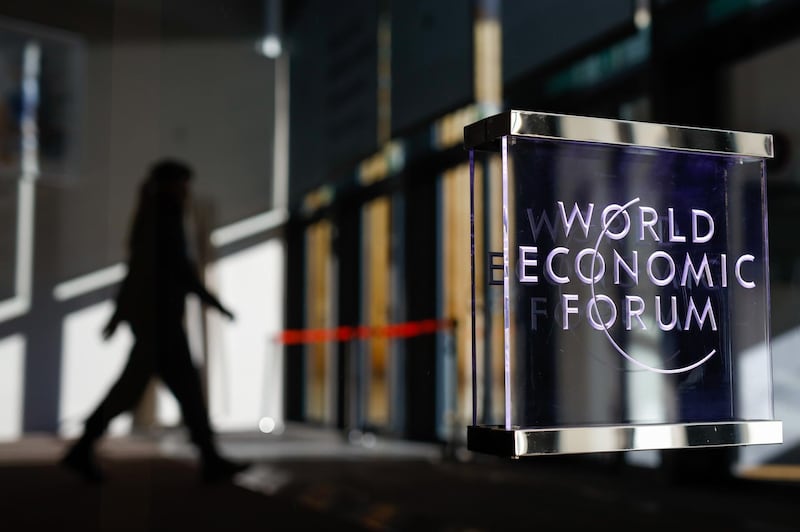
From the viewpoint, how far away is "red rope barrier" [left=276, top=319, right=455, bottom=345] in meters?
2.67

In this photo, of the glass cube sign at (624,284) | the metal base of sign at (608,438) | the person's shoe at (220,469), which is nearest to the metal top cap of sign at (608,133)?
the glass cube sign at (624,284)

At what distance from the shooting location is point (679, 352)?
1.75 meters

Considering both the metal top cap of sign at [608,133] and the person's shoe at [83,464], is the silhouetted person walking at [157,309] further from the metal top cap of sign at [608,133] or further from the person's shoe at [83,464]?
the metal top cap of sign at [608,133]

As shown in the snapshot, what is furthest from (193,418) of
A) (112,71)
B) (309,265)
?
(112,71)

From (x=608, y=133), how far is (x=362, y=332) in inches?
95.1

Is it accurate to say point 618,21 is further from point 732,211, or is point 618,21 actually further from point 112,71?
point 112,71

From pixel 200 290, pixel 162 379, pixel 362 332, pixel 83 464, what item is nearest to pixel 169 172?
pixel 200 290

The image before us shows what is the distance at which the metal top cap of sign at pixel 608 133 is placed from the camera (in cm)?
161

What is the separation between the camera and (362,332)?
3988 millimetres

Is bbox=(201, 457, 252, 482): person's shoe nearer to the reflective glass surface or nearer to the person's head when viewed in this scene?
the person's head

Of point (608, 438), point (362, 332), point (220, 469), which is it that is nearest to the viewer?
point (608, 438)

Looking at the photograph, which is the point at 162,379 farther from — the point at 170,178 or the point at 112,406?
the point at 170,178

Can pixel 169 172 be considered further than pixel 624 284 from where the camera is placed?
Yes

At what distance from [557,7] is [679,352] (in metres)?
1.21
